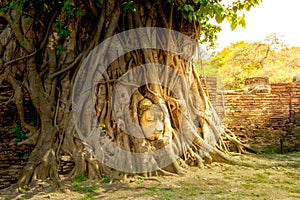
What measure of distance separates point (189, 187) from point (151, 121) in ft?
3.91

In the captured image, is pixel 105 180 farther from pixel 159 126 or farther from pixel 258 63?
pixel 258 63

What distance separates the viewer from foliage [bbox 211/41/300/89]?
14391mm

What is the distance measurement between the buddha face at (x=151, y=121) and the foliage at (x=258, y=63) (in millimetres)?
10007

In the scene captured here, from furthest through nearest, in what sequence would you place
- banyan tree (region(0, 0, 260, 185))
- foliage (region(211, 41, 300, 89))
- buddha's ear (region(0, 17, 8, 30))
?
foliage (region(211, 41, 300, 89)) < buddha's ear (region(0, 17, 8, 30)) < banyan tree (region(0, 0, 260, 185))

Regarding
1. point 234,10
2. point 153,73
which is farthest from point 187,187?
point 234,10

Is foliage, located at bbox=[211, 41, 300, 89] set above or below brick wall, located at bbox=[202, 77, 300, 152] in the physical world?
above

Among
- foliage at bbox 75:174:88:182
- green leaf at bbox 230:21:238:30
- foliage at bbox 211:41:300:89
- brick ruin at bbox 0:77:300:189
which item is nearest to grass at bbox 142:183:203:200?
foliage at bbox 75:174:88:182

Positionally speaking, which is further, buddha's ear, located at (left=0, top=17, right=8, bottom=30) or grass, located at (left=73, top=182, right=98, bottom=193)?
buddha's ear, located at (left=0, top=17, right=8, bottom=30)

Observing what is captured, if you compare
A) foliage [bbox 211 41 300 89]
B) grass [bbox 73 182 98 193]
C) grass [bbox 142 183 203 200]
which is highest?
foliage [bbox 211 41 300 89]

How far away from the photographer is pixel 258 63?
14922mm

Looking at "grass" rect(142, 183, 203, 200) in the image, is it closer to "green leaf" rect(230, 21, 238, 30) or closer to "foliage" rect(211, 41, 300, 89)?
"green leaf" rect(230, 21, 238, 30)

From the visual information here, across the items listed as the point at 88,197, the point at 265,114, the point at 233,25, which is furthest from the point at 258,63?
the point at 88,197

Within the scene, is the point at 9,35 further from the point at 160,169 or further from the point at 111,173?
the point at 160,169

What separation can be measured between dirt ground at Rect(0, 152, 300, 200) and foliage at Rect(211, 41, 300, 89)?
9.78m
